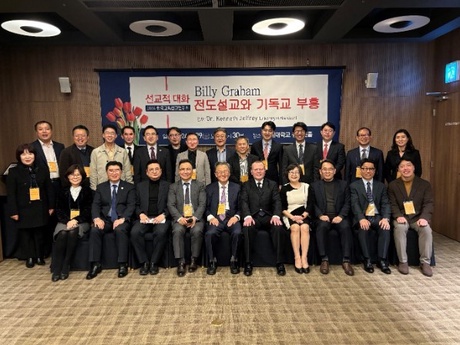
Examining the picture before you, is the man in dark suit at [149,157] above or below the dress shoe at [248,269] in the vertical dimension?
above

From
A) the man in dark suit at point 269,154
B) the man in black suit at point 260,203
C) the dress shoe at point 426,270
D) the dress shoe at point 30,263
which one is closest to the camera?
the dress shoe at point 426,270

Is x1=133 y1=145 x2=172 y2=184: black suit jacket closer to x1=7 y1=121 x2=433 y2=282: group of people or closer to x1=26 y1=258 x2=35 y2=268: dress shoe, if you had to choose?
x1=7 y1=121 x2=433 y2=282: group of people

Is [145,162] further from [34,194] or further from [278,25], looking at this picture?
[278,25]

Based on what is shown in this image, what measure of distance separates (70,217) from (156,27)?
2.58 m

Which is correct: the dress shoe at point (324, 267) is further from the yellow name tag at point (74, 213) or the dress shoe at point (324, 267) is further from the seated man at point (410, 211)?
the yellow name tag at point (74, 213)

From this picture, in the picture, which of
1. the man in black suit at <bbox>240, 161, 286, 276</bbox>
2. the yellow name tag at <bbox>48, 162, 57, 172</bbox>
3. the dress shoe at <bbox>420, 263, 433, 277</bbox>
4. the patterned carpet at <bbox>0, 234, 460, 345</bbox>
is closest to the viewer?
the patterned carpet at <bbox>0, 234, 460, 345</bbox>

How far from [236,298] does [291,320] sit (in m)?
0.56

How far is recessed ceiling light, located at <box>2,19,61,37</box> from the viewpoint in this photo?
13.0ft

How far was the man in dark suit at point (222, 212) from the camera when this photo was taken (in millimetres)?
3574

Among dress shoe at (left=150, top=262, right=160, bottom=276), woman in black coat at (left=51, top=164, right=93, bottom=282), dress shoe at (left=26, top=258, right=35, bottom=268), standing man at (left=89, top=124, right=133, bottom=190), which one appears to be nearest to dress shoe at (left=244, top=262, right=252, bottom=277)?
dress shoe at (left=150, top=262, right=160, bottom=276)

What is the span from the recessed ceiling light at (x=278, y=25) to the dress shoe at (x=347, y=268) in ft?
9.28

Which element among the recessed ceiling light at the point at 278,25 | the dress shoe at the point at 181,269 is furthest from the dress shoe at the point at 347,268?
the recessed ceiling light at the point at 278,25

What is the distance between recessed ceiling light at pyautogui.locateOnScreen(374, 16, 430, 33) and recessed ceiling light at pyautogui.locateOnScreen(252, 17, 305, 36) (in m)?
1.02

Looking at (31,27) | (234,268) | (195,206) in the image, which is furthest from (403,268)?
(31,27)
